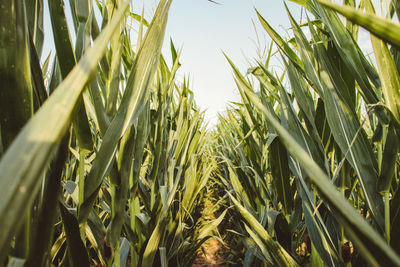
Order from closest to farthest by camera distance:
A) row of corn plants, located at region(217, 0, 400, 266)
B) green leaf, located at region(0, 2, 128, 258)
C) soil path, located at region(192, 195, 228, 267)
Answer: green leaf, located at region(0, 2, 128, 258)
row of corn plants, located at region(217, 0, 400, 266)
soil path, located at region(192, 195, 228, 267)

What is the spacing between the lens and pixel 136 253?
0.61 meters

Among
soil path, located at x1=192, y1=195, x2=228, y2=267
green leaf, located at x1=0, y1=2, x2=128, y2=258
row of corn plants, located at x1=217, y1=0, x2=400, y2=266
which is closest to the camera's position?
green leaf, located at x1=0, y1=2, x2=128, y2=258

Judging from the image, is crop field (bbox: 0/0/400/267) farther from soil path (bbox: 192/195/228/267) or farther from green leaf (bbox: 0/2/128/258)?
soil path (bbox: 192/195/228/267)

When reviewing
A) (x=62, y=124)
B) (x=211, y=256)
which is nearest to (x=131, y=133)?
(x=62, y=124)

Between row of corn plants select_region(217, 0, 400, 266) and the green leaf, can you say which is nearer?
the green leaf

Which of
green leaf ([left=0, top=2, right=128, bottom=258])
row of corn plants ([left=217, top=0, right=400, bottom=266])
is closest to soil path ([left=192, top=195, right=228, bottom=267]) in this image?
row of corn plants ([left=217, top=0, right=400, bottom=266])

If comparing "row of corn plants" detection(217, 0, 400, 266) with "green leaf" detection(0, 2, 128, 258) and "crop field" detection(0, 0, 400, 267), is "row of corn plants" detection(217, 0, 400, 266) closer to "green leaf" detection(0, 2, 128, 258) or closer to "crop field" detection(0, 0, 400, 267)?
"crop field" detection(0, 0, 400, 267)

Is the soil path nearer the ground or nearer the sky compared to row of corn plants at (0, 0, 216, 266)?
nearer the ground

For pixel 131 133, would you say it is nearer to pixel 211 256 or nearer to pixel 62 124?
pixel 62 124

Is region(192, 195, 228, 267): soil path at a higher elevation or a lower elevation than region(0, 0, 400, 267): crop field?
lower

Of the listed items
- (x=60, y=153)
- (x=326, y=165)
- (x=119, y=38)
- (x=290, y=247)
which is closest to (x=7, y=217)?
(x=60, y=153)

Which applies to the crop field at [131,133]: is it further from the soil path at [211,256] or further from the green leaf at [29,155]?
the soil path at [211,256]

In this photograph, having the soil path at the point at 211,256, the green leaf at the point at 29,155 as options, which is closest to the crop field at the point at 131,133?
the green leaf at the point at 29,155

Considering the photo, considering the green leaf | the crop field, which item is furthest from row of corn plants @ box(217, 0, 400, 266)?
the green leaf
